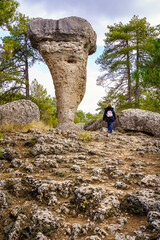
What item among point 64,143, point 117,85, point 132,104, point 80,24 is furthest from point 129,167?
point 117,85

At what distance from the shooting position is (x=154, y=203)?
2.81 metres

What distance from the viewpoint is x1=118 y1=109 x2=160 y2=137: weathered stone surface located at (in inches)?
381

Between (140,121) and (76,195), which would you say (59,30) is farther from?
(76,195)

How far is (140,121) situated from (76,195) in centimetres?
770

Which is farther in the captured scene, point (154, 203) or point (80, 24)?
point (80, 24)

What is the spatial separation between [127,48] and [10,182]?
17.1 metres

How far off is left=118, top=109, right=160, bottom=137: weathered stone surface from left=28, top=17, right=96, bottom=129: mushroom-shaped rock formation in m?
3.70

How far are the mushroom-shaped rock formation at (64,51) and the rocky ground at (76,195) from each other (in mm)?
7256

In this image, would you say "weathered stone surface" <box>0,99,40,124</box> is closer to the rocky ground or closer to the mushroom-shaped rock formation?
the mushroom-shaped rock formation

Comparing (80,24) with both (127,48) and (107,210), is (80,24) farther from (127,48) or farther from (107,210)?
(107,210)

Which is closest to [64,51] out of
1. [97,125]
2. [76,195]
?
[97,125]

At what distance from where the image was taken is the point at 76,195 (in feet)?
10.8

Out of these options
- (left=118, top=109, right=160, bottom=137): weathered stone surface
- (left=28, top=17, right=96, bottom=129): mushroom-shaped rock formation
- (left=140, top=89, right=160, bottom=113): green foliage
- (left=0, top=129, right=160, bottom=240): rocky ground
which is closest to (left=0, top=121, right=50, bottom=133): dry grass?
(left=28, top=17, right=96, bottom=129): mushroom-shaped rock formation

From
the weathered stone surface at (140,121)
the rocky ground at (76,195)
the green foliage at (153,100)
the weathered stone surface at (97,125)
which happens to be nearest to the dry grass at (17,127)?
the rocky ground at (76,195)
